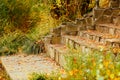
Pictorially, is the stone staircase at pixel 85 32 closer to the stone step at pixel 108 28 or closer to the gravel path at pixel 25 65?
the stone step at pixel 108 28

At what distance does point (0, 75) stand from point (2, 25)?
425 centimetres

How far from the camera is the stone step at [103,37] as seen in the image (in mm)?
7789

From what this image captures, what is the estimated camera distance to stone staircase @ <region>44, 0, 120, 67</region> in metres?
8.93

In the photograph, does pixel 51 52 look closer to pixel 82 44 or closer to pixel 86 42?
pixel 86 42

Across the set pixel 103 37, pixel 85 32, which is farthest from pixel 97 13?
pixel 103 37

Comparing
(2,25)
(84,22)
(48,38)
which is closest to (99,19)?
(84,22)

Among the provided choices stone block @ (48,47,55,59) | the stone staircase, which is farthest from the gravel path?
the stone staircase

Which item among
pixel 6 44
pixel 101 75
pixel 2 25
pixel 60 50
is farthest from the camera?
pixel 2 25

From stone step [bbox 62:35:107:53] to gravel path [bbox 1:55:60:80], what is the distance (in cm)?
69

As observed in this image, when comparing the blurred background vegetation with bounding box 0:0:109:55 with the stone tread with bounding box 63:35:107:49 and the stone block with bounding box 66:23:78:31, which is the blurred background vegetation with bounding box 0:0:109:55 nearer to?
the stone block with bounding box 66:23:78:31

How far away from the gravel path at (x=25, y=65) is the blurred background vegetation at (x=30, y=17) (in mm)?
723

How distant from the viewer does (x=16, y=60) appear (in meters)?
9.55

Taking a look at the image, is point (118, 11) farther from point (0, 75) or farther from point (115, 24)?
point (0, 75)

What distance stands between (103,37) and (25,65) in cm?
197
